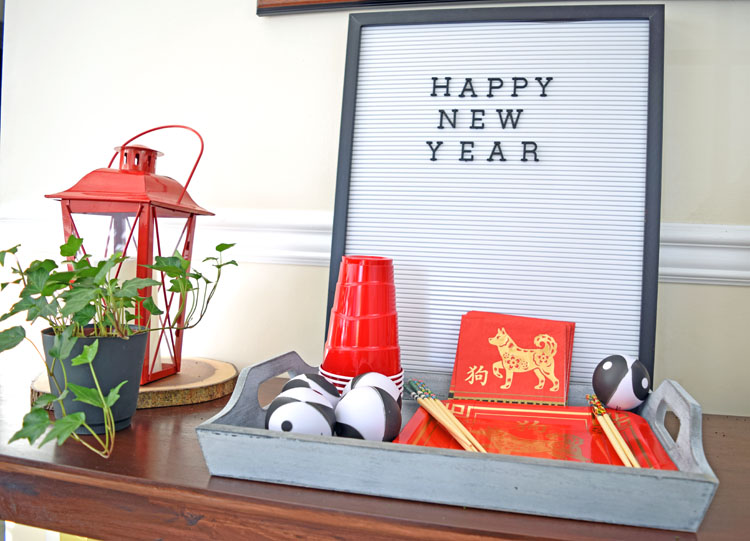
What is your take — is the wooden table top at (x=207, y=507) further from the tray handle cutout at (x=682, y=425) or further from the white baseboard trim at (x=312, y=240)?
the white baseboard trim at (x=312, y=240)

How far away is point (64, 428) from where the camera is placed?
51 cm

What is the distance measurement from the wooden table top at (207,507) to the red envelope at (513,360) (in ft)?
0.76

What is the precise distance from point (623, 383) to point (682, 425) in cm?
14

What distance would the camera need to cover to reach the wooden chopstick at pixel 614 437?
562 millimetres

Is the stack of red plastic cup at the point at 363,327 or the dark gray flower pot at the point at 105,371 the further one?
the stack of red plastic cup at the point at 363,327

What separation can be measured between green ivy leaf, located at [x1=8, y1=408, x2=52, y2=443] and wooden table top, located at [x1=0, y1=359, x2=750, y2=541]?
0.07 metres

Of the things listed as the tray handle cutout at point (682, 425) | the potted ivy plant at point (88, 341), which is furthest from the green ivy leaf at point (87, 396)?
the tray handle cutout at point (682, 425)

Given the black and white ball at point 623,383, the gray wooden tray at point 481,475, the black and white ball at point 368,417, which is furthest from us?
the black and white ball at point 623,383

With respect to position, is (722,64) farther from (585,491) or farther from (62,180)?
(62,180)

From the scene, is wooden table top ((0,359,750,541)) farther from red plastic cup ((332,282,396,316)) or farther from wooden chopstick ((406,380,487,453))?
red plastic cup ((332,282,396,316))

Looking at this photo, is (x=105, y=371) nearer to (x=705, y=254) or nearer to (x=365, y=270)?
(x=365, y=270)

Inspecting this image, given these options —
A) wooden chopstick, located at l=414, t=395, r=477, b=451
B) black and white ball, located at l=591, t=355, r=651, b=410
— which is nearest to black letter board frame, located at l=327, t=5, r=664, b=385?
black and white ball, located at l=591, t=355, r=651, b=410

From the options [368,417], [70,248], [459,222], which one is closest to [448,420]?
[368,417]

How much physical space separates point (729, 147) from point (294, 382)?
0.86 metres
